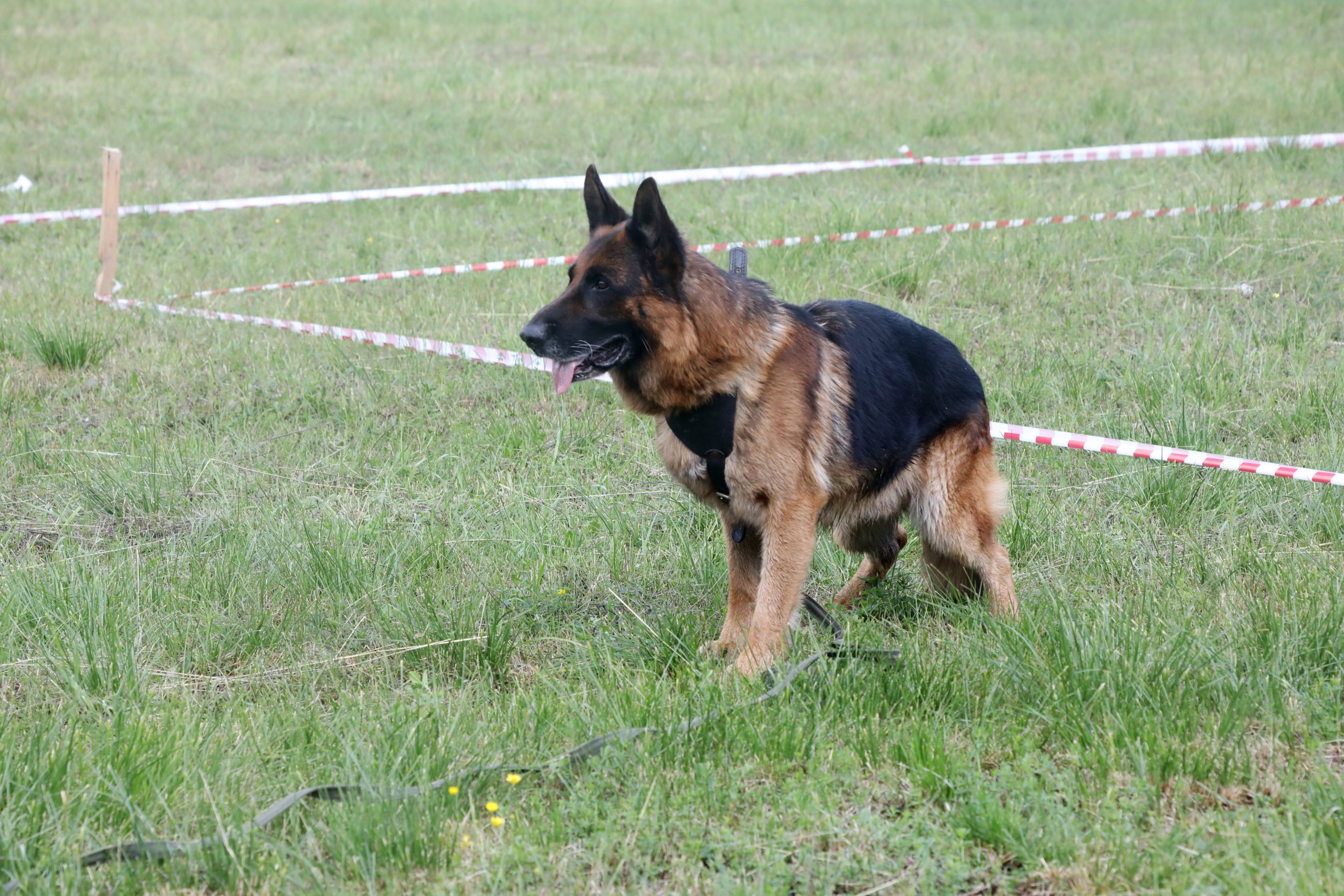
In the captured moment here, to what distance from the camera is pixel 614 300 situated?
353cm

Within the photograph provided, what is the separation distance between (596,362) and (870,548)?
4.21 ft

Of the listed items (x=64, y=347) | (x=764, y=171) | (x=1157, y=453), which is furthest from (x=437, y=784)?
(x=764, y=171)

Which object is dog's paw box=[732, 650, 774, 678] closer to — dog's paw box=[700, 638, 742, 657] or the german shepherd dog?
the german shepherd dog

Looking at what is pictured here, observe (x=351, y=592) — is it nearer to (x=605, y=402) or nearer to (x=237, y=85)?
(x=605, y=402)

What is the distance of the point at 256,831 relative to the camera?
8.44 feet

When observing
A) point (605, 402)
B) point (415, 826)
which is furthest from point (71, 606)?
point (605, 402)

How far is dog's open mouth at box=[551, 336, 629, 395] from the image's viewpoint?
356cm

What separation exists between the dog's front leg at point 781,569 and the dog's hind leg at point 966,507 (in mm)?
503

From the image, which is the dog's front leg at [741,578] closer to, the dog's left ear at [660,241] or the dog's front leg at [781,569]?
the dog's front leg at [781,569]

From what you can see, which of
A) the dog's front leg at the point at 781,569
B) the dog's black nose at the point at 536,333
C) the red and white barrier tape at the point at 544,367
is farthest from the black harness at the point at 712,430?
the red and white barrier tape at the point at 544,367

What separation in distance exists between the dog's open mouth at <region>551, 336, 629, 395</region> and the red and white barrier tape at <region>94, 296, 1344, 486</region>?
627 mm

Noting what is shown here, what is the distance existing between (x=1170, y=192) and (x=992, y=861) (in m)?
7.49

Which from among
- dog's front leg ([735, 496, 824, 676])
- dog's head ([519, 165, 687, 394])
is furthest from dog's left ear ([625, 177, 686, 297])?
dog's front leg ([735, 496, 824, 676])

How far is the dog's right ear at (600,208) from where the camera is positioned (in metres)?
3.75
